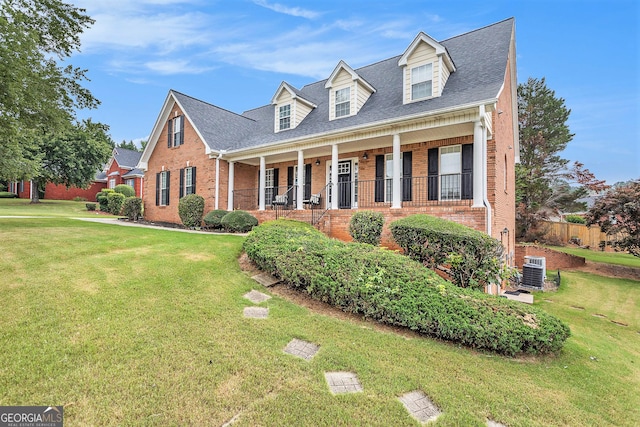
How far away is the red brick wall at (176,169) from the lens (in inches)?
568

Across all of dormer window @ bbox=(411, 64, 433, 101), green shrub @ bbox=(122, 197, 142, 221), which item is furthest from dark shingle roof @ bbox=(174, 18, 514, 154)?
green shrub @ bbox=(122, 197, 142, 221)

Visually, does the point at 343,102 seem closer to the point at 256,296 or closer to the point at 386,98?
the point at 386,98

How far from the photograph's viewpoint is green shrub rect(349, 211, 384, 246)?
8.42m

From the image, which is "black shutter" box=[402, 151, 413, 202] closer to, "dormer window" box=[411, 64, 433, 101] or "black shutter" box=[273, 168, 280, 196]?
"dormer window" box=[411, 64, 433, 101]

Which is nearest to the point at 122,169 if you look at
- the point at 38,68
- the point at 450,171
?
the point at 38,68

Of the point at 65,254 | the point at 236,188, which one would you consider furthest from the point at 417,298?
the point at 236,188

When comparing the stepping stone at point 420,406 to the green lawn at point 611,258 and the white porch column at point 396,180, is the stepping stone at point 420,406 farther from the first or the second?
the green lawn at point 611,258

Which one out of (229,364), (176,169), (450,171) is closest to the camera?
(229,364)

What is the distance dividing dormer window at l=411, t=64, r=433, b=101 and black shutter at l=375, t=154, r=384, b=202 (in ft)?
8.14

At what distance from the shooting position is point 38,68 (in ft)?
29.9

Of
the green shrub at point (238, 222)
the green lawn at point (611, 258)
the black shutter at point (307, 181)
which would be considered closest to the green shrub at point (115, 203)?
the green shrub at point (238, 222)

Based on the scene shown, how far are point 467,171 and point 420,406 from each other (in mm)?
8908

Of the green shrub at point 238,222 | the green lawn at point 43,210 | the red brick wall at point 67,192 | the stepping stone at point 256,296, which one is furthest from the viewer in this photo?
the red brick wall at point 67,192

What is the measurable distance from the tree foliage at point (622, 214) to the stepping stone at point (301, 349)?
16317 millimetres
